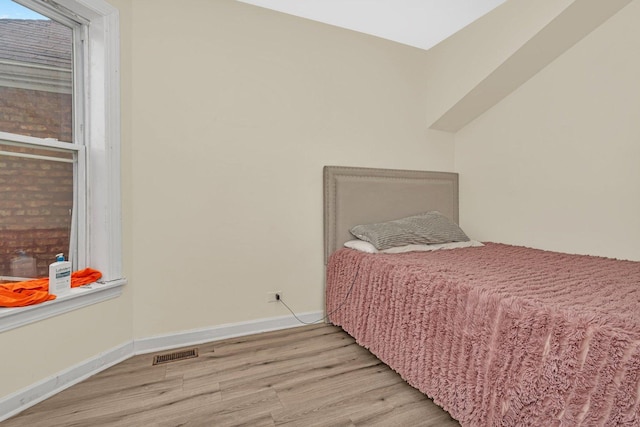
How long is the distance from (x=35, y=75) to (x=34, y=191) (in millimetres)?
621

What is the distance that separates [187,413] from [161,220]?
1143 millimetres

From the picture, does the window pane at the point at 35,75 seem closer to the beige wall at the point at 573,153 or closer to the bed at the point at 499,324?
the bed at the point at 499,324

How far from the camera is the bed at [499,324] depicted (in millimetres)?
878

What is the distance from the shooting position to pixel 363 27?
2.54 m

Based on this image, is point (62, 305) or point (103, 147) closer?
point (62, 305)

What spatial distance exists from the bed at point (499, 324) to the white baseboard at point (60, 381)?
A: 143 cm

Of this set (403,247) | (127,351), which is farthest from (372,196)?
(127,351)

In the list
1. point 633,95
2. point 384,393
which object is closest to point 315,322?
point 384,393

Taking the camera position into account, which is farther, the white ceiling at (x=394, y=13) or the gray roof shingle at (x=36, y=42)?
the white ceiling at (x=394, y=13)

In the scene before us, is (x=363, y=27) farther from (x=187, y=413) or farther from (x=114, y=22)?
(x=187, y=413)

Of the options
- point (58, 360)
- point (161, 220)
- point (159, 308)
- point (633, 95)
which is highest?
point (633, 95)

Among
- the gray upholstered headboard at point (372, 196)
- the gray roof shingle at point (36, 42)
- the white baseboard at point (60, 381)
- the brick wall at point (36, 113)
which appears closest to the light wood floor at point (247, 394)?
the white baseboard at point (60, 381)

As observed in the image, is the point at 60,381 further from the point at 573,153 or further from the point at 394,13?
the point at 573,153

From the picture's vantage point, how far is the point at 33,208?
163 cm
